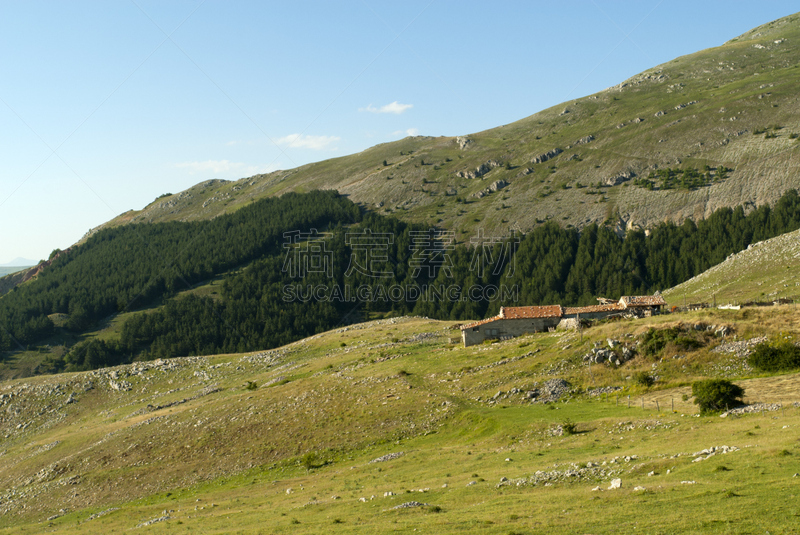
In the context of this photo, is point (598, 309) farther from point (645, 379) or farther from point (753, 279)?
point (753, 279)

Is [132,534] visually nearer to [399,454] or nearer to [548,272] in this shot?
[399,454]

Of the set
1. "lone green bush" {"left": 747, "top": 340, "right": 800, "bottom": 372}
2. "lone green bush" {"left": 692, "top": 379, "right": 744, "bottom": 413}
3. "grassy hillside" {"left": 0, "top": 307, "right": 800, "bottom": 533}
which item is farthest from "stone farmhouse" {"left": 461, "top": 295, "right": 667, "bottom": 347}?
"lone green bush" {"left": 692, "top": 379, "right": 744, "bottom": 413}

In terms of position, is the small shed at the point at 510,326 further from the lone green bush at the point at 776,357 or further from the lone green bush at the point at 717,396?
the lone green bush at the point at 717,396

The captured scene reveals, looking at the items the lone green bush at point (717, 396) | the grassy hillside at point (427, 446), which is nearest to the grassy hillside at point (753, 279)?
the grassy hillside at point (427, 446)

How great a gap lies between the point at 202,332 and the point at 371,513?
153767 mm

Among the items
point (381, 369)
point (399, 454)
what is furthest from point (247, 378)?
point (399, 454)

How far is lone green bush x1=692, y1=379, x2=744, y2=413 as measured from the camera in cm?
3516

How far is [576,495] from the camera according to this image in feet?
78.2

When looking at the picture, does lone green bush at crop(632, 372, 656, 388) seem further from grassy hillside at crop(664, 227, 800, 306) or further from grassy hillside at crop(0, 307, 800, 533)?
grassy hillside at crop(664, 227, 800, 306)

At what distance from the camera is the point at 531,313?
70000 mm

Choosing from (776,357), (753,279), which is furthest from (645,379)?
(753,279)

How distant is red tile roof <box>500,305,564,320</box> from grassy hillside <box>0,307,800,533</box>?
7044mm

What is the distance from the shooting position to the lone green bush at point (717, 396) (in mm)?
35156

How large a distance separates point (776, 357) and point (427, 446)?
2718 cm
